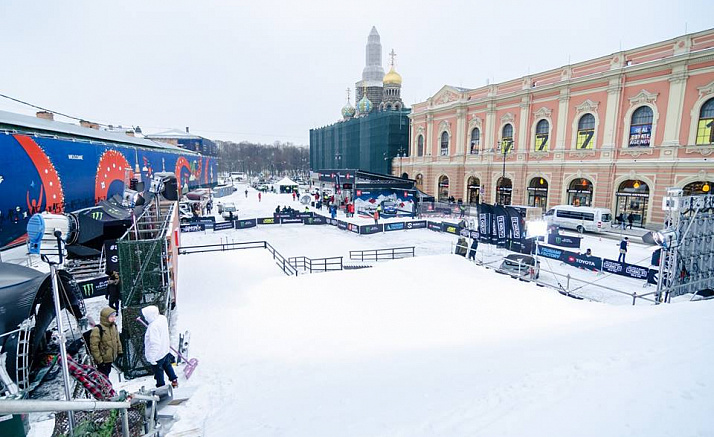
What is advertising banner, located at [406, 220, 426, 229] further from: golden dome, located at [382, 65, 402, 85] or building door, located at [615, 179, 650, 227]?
golden dome, located at [382, 65, 402, 85]

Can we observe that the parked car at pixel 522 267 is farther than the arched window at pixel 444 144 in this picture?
No

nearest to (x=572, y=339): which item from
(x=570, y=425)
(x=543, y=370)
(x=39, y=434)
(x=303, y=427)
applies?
(x=543, y=370)

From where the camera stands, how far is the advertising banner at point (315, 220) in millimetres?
32344

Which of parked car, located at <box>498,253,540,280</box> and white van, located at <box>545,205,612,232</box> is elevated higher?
white van, located at <box>545,205,612,232</box>

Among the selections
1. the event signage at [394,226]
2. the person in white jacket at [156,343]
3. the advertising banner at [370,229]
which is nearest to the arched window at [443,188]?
the event signage at [394,226]

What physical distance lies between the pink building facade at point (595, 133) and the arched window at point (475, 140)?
17 cm

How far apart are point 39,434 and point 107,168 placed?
1040 inches

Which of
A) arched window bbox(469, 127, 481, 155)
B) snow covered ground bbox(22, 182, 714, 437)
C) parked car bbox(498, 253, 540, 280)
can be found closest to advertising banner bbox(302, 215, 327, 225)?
parked car bbox(498, 253, 540, 280)

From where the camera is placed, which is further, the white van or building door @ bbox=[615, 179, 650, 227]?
building door @ bbox=[615, 179, 650, 227]

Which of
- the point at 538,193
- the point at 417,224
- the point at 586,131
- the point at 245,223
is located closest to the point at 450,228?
the point at 417,224

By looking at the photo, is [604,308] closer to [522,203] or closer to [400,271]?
[400,271]

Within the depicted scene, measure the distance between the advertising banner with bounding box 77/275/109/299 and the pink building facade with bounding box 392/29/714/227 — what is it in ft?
119

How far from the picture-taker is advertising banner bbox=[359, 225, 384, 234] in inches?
1089

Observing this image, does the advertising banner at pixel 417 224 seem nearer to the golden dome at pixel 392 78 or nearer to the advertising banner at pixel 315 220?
the advertising banner at pixel 315 220
